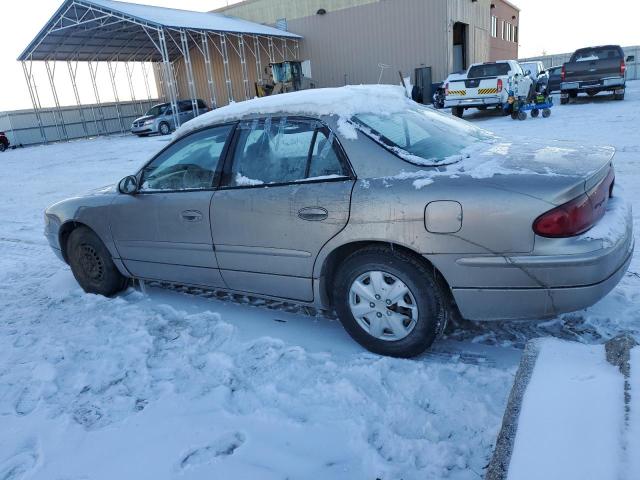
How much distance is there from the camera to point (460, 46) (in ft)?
94.6

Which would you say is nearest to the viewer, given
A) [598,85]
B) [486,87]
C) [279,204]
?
[279,204]

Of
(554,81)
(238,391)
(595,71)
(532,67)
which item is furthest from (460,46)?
(238,391)

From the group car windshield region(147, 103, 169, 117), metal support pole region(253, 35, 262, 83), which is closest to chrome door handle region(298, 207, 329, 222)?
car windshield region(147, 103, 169, 117)

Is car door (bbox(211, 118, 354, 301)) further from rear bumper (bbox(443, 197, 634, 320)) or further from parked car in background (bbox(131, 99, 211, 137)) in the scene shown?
parked car in background (bbox(131, 99, 211, 137))

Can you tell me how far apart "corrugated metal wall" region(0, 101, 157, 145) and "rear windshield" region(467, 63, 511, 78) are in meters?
24.8

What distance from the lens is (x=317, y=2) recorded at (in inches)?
1117

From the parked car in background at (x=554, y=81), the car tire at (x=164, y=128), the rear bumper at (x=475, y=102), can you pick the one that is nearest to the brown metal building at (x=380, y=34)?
the parked car in background at (x=554, y=81)

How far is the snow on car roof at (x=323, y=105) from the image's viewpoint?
3.14 m

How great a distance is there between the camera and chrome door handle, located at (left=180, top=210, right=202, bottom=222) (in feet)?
11.5

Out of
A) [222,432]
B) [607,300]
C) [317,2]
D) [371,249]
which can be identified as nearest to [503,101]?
[607,300]

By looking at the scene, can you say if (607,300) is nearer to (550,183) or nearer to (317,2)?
(550,183)

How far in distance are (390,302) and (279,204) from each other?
0.94m

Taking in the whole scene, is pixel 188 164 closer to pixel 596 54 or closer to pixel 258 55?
pixel 596 54

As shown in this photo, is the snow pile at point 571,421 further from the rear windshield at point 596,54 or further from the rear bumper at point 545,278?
the rear windshield at point 596,54
